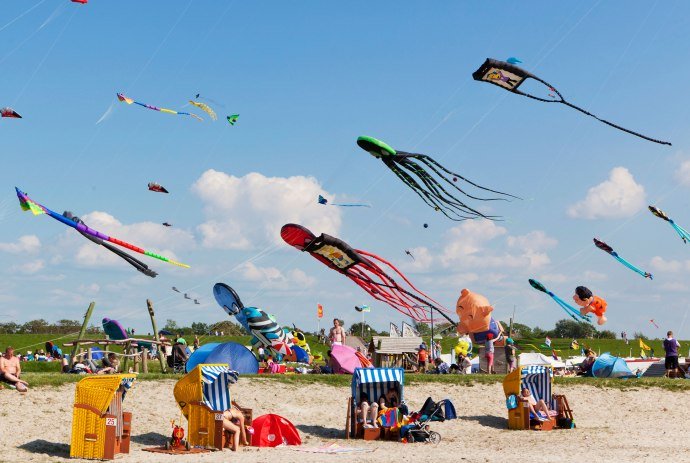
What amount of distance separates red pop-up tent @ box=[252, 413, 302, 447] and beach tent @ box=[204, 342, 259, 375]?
19.0 feet

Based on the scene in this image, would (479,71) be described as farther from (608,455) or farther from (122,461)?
(122,461)

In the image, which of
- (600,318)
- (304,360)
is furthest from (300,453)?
(600,318)

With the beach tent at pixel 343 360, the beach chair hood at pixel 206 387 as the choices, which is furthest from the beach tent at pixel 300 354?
the beach chair hood at pixel 206 387

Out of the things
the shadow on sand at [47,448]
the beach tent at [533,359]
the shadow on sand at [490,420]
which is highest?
the beach tent at [533,359]

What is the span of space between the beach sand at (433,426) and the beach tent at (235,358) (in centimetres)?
147

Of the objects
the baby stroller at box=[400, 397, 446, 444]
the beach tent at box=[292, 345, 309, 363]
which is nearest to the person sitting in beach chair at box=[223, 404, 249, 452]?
the baby stroller at box=[400, 397, 446, 444]

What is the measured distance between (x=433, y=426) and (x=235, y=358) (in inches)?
258

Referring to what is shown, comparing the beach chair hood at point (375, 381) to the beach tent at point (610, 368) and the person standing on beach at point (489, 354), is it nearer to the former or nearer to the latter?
the person standing on beach at point (489, 354)

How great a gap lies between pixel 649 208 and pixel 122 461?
2127 cm

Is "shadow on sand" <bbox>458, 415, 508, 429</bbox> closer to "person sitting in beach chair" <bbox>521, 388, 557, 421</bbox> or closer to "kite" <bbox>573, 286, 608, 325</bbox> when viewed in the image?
"person sitting in beach chair" <bbox>521, 388, 557, 421</bbox>

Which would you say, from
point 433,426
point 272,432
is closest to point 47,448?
point 272,432

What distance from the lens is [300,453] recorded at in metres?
16.4

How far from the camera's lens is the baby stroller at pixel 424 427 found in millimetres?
18391

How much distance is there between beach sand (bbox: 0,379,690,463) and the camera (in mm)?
15922
